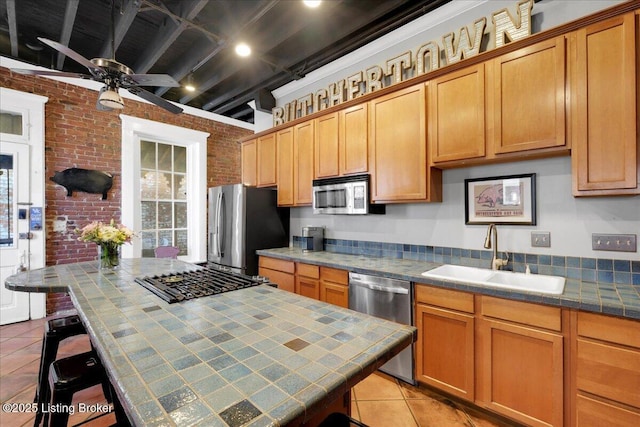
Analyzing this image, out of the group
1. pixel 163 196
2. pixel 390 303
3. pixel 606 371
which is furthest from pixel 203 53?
pixel 606 371

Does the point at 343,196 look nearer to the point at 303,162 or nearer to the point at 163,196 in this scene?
the point at 303,162

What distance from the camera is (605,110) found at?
1698mm

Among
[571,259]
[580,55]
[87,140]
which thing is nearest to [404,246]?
[571,259]

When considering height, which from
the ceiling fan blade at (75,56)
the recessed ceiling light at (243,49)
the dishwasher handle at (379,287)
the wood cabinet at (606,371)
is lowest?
the wood cabinet at (606,371)

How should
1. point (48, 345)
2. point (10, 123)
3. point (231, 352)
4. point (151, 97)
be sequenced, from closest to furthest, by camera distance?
point (231, 352) < point (48, 345) < point (151, 97) < point (10, 123)

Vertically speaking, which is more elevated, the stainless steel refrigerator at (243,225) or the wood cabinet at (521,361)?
the stainless steel refrigerator at (243,225)

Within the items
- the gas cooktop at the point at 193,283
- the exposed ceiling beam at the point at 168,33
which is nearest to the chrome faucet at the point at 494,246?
the gas cooktop at the point at 193,283

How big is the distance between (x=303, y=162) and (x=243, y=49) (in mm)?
1349

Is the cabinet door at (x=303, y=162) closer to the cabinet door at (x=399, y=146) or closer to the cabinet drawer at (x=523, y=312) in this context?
the cabinet door at (x=399, y=146)

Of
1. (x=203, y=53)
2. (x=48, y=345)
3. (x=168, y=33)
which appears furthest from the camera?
(x=203, y=53)

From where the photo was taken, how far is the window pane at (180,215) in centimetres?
468

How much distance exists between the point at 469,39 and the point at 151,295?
296cm

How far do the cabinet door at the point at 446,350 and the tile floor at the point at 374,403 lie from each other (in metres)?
0.13

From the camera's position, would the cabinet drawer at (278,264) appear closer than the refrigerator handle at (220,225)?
Yes
